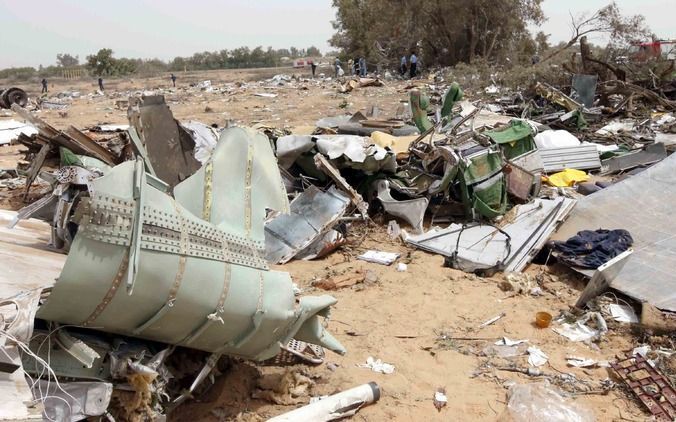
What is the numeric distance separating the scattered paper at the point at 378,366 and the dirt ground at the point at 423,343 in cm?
6

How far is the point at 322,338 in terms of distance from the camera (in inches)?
145

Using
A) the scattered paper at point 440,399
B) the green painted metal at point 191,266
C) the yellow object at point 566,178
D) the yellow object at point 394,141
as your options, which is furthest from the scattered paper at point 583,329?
the yellow object at point 566,178

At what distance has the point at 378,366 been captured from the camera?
415cm

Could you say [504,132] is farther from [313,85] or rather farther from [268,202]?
[313,85]

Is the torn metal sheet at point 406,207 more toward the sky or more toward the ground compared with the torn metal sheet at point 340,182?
more toward the ground

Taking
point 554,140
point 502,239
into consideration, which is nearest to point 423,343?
point 502,239

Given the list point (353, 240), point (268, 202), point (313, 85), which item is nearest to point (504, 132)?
point (353, 240)

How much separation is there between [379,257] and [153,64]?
44937 mm

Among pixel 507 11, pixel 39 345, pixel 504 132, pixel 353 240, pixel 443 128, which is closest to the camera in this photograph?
pixel 39 345

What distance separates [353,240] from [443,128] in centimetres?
266

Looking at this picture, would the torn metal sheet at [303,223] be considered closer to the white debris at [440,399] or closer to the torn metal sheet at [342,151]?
the torn metal sheet at [342,151]

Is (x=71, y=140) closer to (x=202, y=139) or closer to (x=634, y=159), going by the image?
(x=202, y=139)

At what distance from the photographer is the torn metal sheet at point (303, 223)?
615 cm

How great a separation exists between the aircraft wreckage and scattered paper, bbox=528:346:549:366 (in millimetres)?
1676
